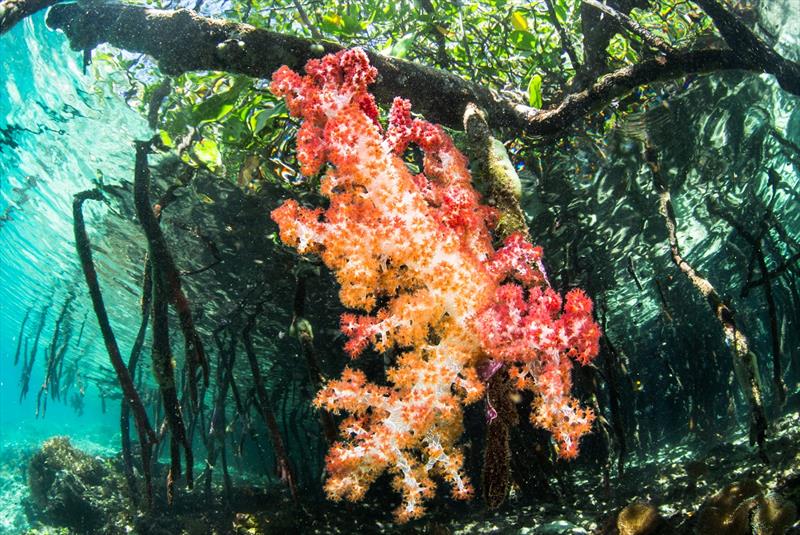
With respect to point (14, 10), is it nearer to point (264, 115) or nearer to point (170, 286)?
point (264, 115)

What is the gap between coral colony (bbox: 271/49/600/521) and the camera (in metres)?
2.65

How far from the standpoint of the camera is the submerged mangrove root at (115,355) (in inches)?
171

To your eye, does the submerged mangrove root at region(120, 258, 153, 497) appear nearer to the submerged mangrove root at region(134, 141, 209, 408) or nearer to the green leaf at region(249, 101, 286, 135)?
the submerged mangrove root at region(134, 141, 209, 408)

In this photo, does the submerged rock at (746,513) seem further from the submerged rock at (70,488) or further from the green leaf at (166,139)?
the submerged rock at (70,488)

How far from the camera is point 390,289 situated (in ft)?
9.87

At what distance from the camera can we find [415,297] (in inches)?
115

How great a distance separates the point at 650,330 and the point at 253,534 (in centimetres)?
2345

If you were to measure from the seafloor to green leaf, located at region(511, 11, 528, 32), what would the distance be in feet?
17.3

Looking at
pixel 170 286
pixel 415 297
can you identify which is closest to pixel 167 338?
pixel 170 286

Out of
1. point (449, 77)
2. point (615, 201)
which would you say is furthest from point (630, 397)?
point (449, 77)

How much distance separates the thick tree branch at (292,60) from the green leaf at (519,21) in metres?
1.16

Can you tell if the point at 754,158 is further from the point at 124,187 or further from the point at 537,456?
the point at 124,187

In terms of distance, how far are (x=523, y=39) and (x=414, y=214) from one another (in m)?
3.84

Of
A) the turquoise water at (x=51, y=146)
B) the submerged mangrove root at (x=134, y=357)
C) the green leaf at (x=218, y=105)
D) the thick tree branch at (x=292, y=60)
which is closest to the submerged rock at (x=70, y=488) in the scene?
the submerged mangrove root at (x=134, y=357)
